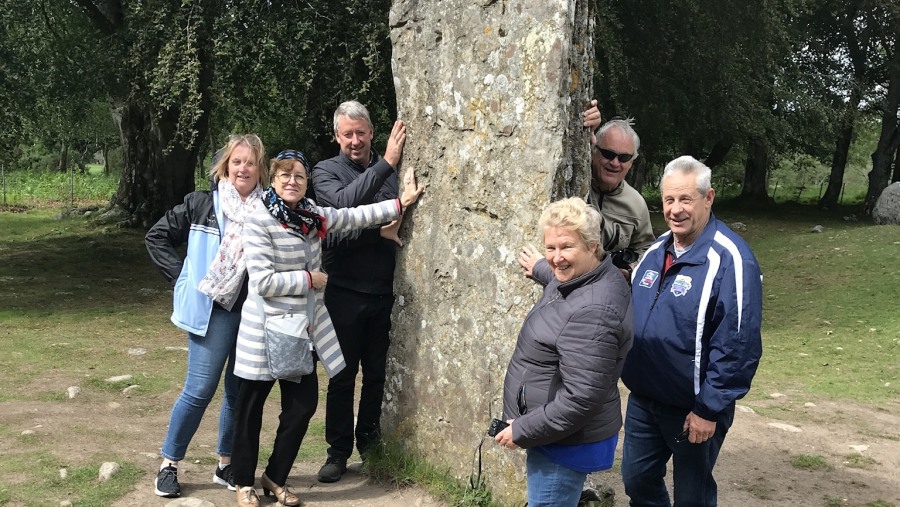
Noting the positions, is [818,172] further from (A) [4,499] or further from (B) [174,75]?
(A) [4,499]

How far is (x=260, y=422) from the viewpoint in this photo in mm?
4676

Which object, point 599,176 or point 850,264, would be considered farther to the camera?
point 850,264

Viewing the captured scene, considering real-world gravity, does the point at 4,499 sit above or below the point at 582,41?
below

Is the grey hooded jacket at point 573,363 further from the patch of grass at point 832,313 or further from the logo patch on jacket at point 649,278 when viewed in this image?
the patch of grass at point 832,313

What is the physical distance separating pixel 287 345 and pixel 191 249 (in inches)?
33.2

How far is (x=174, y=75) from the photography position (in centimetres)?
1049

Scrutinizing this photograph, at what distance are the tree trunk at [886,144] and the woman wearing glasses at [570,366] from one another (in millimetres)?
25652

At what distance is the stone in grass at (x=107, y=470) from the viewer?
5.02 meters

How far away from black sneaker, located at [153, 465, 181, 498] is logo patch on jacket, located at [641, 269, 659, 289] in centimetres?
291

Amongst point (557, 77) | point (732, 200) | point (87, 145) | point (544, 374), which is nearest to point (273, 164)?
point (557, 77)

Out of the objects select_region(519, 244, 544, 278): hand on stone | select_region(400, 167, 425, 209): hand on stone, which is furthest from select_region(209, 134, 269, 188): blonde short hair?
select_region(519, 244, 544, 278): hand on stone

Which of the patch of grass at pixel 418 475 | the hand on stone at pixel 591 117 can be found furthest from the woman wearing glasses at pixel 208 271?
the hand on stone at pixel 591 117

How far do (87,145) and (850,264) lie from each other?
4014 centimetres

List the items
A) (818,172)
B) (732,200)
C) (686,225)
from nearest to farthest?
(686,225)
(732,200)
(818,172)
